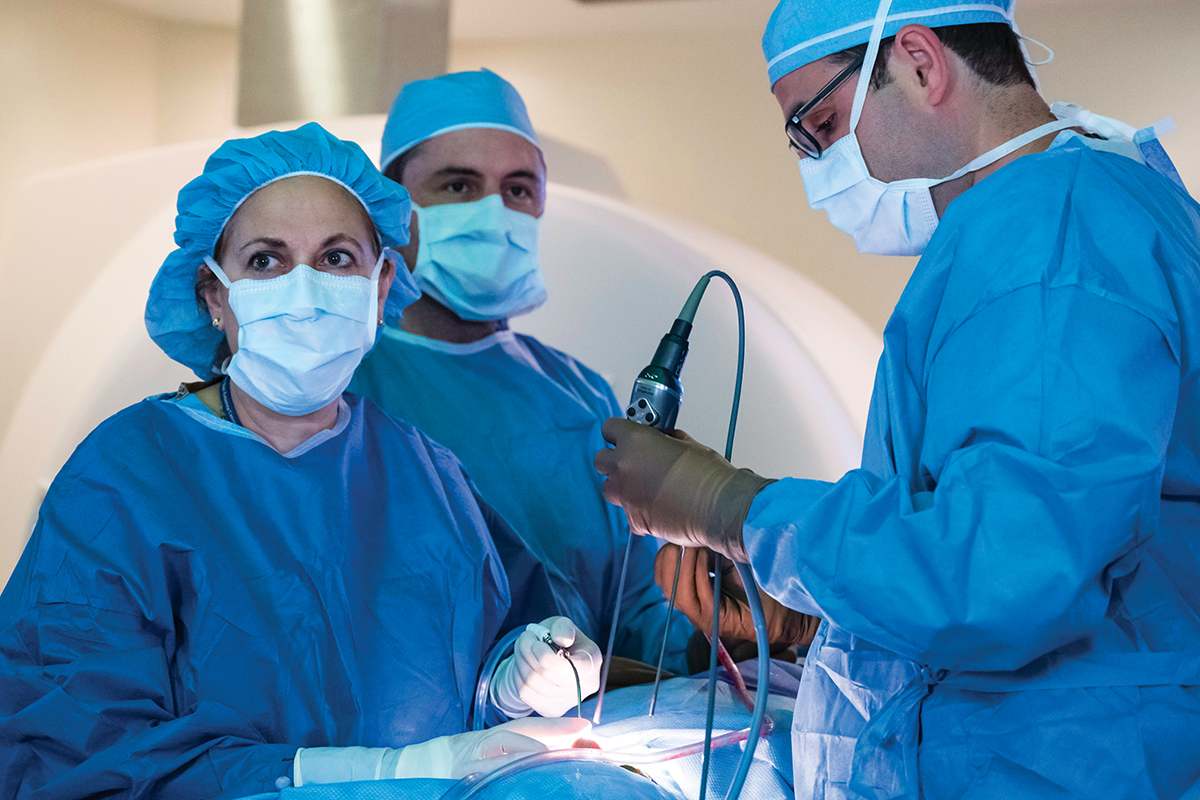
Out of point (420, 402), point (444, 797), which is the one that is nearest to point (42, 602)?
point (444, 797)

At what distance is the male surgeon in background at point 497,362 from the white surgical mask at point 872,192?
2.72 feet

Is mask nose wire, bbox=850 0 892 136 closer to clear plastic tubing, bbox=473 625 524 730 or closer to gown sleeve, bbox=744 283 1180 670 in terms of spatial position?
gown sleeve, bbox=744 283 1180 670

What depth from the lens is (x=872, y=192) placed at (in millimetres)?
1150

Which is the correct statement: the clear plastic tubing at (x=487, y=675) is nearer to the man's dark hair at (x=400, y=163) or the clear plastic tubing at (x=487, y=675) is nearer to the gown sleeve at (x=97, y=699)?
the gown sleeve at (x=97, y=699)

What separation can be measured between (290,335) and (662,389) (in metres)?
0.56

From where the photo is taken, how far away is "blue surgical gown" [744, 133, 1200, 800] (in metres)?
0.80

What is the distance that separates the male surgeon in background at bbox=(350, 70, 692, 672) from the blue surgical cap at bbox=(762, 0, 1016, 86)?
91 cm

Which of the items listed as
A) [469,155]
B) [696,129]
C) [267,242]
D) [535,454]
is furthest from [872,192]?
[696,129]

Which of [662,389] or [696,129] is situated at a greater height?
[696,129]

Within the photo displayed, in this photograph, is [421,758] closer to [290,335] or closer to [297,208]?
[290,335]

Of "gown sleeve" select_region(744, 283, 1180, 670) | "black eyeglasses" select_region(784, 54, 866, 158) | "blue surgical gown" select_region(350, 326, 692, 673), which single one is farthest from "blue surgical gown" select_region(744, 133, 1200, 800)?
"blue surgical gown" select_region(350, 326, 692, 673)

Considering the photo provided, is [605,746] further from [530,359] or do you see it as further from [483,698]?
[530,359]

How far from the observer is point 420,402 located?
6.35ft

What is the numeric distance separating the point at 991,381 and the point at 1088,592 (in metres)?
0.20
